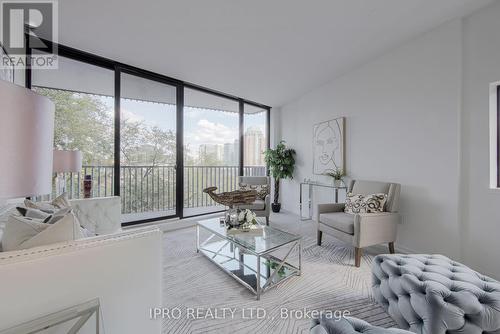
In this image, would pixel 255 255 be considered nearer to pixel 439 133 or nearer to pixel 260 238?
pixel 260 238

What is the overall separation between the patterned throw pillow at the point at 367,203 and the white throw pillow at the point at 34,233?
2.69 metres

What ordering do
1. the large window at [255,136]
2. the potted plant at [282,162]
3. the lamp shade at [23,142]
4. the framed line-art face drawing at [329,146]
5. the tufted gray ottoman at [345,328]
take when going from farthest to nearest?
the large window at [255,136] → the potted plant at [282,162] → the framed line-art face drawing at [329,146] → the tufted gray ottoman at [345,328] → the lamp shade at [23,142]

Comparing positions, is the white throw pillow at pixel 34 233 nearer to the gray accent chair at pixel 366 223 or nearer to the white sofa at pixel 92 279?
the white sofa at pixel 92 279

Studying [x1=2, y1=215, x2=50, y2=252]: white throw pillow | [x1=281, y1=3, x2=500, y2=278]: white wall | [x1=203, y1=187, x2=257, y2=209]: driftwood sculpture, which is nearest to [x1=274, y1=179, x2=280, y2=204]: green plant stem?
[x1=281, y1=3, x2=500, y2=278]: white wall

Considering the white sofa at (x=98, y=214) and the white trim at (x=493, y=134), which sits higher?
the white trim at (x=493, y=134)

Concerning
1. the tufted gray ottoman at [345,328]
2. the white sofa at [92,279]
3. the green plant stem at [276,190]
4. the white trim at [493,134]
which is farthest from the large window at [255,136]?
the tufted gray ottoman at [345,328]

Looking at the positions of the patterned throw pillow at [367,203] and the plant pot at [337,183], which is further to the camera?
the plant pot at [337,183]

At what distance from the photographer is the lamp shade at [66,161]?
231 cm

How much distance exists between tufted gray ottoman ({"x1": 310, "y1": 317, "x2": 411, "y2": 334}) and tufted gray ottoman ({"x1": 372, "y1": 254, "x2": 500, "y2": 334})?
0.68 metres

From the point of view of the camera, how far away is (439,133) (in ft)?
7.94

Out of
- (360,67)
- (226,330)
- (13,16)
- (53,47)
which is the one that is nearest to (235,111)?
(360,67)

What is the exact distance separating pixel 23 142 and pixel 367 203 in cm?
288

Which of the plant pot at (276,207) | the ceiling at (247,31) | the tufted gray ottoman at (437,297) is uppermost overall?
the ceiling at (247,31)

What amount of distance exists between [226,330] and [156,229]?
863 mm
